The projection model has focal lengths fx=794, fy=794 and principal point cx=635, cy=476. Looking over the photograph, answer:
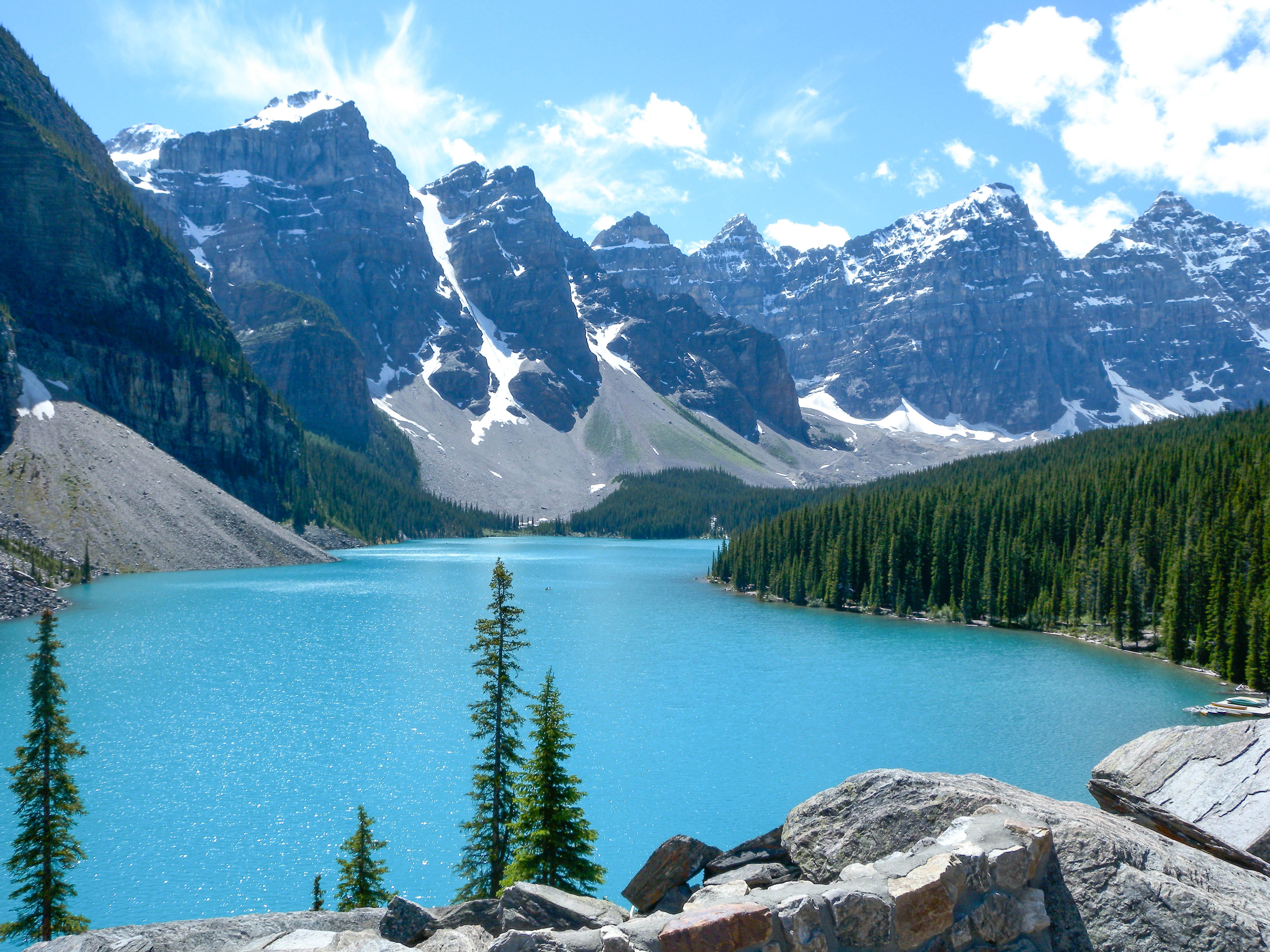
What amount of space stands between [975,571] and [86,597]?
8623cm

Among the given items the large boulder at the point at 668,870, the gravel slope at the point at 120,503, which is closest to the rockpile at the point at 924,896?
the large boulder at the point at 668,870

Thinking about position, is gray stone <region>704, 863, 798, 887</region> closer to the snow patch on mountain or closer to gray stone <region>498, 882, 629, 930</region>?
gray stone <region>498, 882, 629, 930</region>

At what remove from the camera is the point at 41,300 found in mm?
123688

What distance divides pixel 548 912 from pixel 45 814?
52.2ft

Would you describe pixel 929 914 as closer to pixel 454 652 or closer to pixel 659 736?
pixel 659 736

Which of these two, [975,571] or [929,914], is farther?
[975,571]

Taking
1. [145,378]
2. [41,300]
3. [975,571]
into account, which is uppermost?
[41,300]

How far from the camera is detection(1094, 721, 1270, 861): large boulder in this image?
370 inches

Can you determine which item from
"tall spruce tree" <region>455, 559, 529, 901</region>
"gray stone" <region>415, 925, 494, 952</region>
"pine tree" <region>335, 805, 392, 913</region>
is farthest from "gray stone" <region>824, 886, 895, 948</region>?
"tall spruce tree" <region>455, 559, 529, 901</region>

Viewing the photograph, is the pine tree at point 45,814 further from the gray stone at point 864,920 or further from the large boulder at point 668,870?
the gray stone at point 864,920

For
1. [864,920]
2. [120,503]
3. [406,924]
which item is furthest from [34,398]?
[864,920]

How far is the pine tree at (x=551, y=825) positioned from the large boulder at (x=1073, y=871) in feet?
32.9

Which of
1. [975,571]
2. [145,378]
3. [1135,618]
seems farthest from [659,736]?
[145,378]

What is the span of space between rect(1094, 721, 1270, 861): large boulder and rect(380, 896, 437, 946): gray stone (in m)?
8.96
